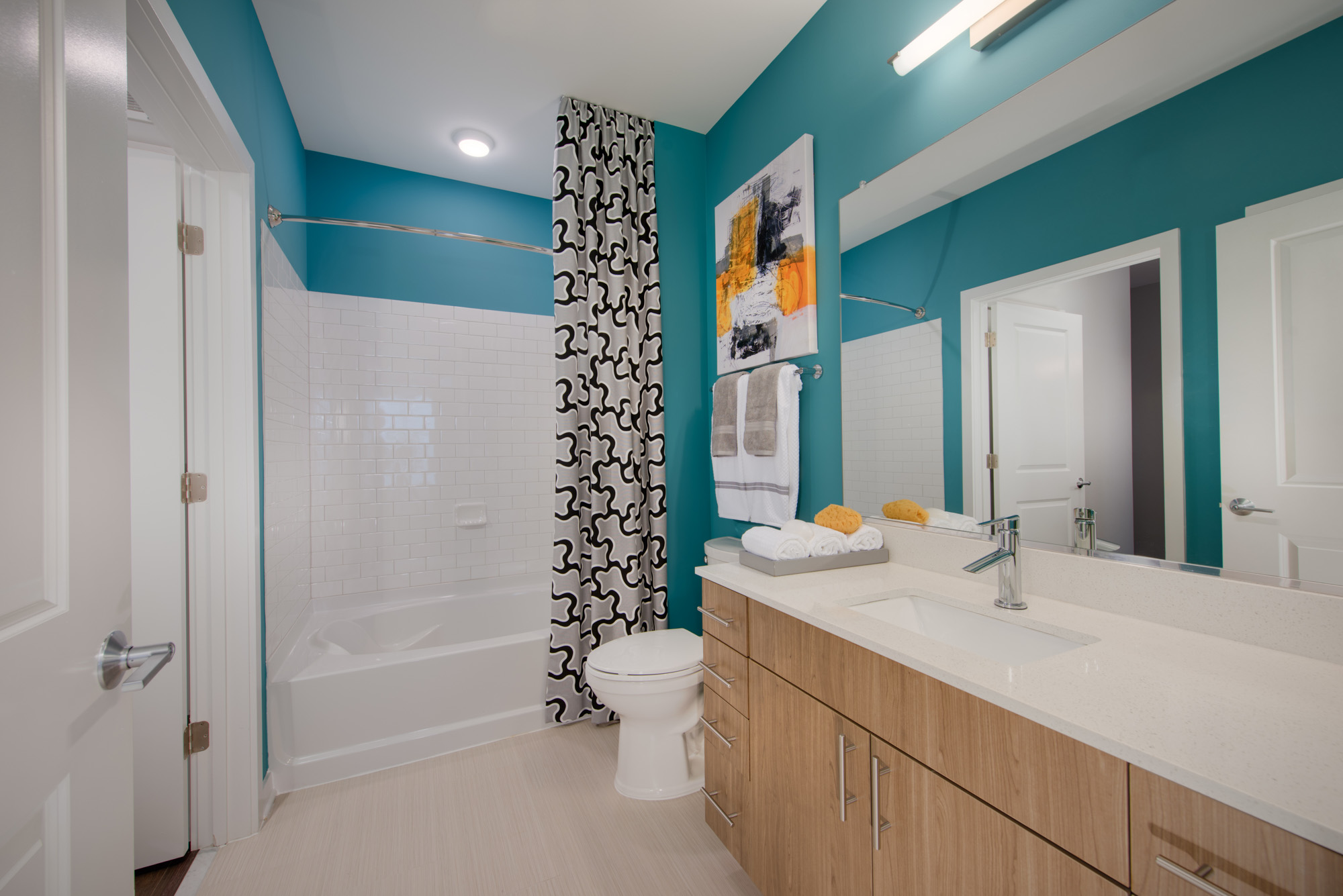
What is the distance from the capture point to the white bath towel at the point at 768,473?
1.98 metres

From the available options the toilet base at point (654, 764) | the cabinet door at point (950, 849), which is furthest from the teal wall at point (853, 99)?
the cabinet door at point (950, 849)

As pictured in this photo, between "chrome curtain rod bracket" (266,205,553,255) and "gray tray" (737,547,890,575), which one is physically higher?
"chrome curtain rod bracket" (266,205,553,255)

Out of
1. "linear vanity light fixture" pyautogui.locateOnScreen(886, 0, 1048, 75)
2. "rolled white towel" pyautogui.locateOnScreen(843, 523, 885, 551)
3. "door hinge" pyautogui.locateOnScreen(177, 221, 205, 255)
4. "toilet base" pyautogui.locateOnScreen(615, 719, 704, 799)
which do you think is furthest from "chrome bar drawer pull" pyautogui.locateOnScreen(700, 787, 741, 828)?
"door hinge" pyautogui.locateOnScreen(177, 221, 205, 255)

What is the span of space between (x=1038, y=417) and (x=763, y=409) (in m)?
0.94

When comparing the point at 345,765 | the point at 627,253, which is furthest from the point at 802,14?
the point at 345,765

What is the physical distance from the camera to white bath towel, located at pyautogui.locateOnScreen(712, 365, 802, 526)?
1979 mm

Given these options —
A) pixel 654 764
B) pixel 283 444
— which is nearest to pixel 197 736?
pixel 283 444

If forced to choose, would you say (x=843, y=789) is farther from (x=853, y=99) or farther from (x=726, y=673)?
(x=853, y=99)

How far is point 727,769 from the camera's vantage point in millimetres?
1474

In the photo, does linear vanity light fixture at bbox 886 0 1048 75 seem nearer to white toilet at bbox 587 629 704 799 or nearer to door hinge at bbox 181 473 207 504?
white toilet at bbox 587 629 704 799

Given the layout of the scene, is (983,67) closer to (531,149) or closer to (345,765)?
(531,149)

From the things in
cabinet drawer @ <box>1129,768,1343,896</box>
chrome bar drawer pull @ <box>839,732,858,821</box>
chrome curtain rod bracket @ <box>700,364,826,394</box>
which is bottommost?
chrome bar drawer pull @ <box>839,732,858,821</box>

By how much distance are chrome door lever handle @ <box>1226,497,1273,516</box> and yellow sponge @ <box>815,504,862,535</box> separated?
81 cm

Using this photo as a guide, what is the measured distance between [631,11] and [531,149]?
99cm
